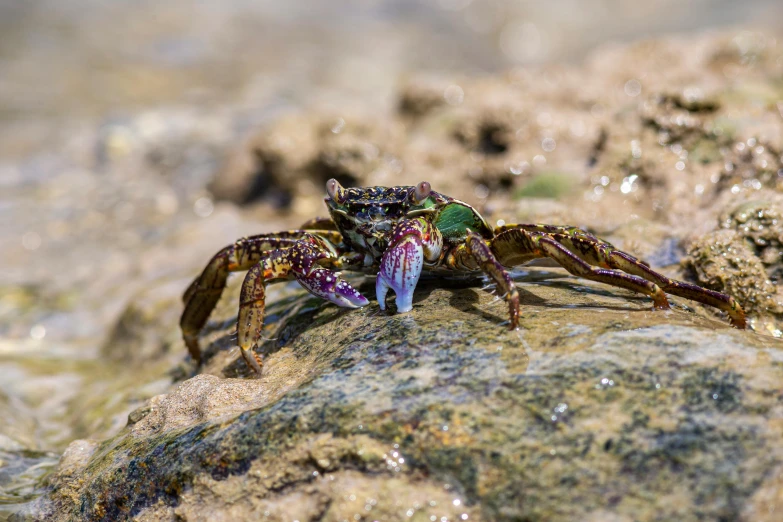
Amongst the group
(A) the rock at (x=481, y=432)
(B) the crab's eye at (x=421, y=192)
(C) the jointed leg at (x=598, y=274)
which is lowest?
(A) the rock at (x=481, y=432)

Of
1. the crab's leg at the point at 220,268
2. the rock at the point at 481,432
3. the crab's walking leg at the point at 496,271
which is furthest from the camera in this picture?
the crab's leg at the point at 220,268

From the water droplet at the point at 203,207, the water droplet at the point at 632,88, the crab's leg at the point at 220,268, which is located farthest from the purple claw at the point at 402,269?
the water droplet at the point at 632,88

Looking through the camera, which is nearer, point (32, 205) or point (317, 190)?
point (317, 190)

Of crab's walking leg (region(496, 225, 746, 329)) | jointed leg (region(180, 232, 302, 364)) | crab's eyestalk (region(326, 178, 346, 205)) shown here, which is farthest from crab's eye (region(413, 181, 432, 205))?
jointed leg (region(180, 232, 302, 364))

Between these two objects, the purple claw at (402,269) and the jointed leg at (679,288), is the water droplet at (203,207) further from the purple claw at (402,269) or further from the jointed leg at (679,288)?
the jointed leg at (679,288)

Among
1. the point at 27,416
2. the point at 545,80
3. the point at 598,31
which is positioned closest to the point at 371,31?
the point at 598,31

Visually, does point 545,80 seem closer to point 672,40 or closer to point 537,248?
point 672,40
